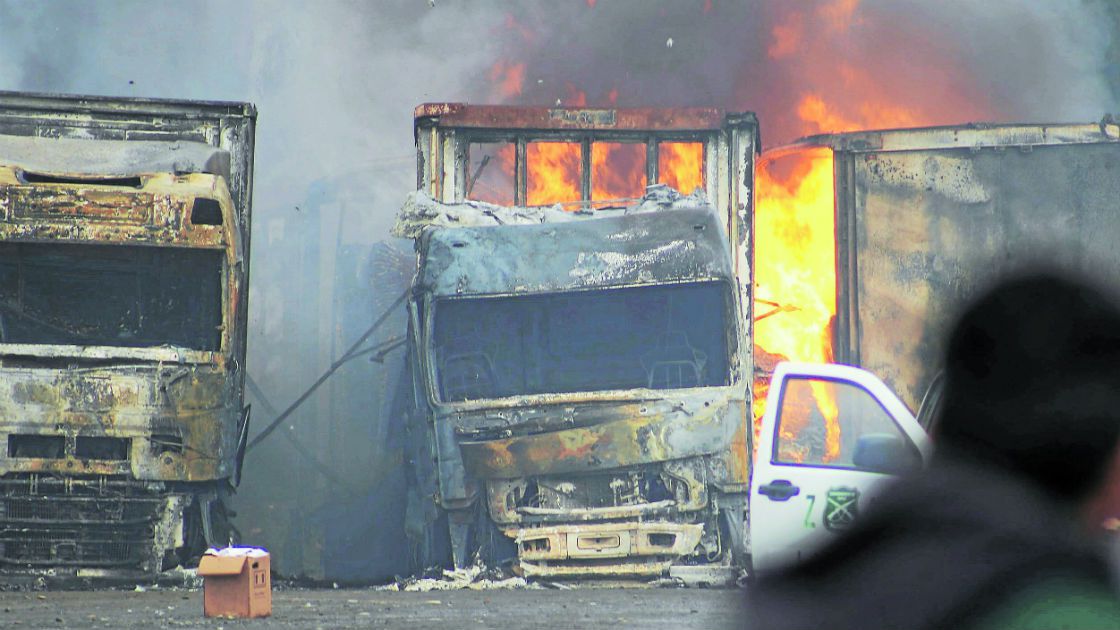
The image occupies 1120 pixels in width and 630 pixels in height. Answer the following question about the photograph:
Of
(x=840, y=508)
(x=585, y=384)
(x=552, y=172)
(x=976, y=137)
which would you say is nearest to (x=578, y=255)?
(x=585, y=384)

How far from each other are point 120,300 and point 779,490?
5.64 m

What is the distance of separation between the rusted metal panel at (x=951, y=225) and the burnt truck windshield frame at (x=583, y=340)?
2122 millimetres

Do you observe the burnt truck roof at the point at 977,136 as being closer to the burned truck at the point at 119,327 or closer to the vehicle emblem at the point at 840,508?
the burned truck at the point at 119,327

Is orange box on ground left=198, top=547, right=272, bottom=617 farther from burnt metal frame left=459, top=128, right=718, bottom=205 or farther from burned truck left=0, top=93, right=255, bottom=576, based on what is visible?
burnt metal frame left=459, top=128, right=718, bottom=205

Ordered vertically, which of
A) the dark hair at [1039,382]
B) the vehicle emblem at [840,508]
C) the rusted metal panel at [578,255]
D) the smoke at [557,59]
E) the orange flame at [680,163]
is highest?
the smoke at [557,59]

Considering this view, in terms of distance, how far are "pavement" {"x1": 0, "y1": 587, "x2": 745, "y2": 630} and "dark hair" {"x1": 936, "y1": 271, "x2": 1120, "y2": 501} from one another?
154 cm

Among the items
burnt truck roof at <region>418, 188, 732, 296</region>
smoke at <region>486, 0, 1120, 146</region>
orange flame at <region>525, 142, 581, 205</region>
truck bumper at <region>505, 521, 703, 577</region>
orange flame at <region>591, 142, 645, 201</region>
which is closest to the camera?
truck bumper at <region>505, 521, 703, 577</region>

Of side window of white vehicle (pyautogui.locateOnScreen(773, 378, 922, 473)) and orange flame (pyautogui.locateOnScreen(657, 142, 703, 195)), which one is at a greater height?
orange flame (pyautogui.locateOnScreen(657, 142, 703, 195))

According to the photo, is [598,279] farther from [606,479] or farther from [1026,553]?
[1026,553]

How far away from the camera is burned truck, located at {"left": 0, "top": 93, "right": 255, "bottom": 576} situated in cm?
995

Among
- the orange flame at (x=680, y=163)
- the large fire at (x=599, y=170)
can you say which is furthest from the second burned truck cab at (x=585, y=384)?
the large fire at (x=599, y=170)

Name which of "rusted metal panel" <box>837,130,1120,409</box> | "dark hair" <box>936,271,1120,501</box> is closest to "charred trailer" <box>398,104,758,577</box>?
"rusted metal panel" <box>837,130,1120,409</box>

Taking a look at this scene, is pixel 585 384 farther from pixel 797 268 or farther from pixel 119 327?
pixel 797 268

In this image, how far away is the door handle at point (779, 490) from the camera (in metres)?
6.86
